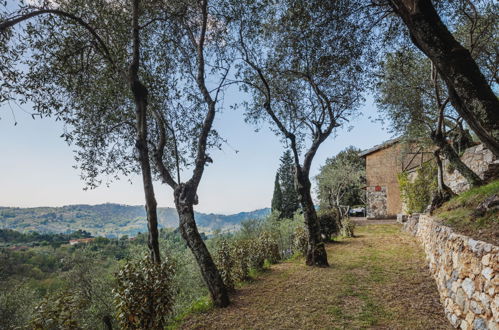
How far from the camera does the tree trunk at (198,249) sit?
605cm

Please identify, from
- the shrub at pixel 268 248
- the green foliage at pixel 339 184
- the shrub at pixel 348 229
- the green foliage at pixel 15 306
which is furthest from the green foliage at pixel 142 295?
the green foliage at pixel 339 184

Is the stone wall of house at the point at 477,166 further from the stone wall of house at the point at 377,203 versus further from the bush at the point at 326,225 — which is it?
the stone wall of house at the point at 377,203

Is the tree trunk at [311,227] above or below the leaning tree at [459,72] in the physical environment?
below

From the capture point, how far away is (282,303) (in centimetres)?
591

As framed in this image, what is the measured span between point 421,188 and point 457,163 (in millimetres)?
8550

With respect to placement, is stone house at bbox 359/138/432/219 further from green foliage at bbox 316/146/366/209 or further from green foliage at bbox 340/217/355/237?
green foliage at bbox 340/217/355/237

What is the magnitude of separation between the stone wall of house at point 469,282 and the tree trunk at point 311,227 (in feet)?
12.5

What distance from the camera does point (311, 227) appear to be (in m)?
9.07

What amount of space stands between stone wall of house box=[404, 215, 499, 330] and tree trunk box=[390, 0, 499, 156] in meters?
1.46

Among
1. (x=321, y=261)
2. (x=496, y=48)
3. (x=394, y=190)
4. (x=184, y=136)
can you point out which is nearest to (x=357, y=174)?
(x=394, y=190)

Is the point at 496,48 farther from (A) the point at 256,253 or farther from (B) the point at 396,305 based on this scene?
(A) the point at 256,253

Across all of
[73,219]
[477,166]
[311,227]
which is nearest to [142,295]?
[311,227]

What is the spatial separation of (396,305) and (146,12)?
9.77 m

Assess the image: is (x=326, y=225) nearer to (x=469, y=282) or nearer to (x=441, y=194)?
(x=441, y=194)
